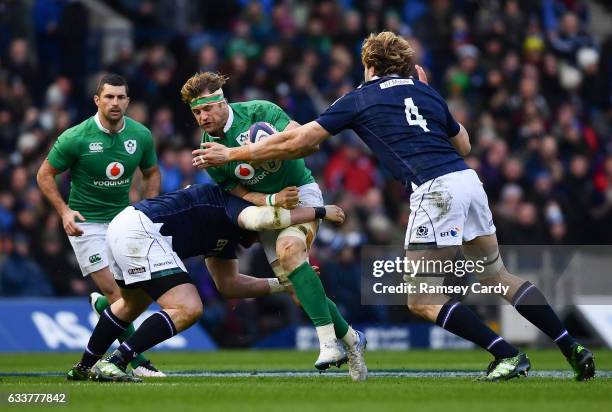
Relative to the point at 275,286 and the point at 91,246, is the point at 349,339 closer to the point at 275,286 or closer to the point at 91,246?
the point at 275,286

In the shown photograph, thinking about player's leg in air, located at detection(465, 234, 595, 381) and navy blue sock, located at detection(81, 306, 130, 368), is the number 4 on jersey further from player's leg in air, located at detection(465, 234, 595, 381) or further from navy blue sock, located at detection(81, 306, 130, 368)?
navy blue sock, located at detection(81, 306, 130, 368)

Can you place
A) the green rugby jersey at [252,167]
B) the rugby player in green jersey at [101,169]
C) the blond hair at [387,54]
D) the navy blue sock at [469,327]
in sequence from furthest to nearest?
the rugby player in green jersey at [101,169], the green rugby jersey at [252,167], the blond hair at [387,54], the navy blue sock at [469,327]

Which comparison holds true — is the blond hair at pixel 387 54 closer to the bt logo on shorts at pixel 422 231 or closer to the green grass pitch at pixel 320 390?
the bt logo on shorts at pixel 422 231

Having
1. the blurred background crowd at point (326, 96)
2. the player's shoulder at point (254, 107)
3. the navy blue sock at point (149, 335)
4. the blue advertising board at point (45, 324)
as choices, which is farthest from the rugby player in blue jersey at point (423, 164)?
the blue advertising board at point (45, 324)

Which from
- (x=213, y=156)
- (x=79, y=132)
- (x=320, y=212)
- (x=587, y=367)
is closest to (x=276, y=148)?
(x=213, y=156)

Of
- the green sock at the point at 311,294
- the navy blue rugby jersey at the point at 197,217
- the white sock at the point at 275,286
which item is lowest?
the white sock at the point at 275,286

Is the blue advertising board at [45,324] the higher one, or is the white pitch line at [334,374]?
the white pitch line at [334,374]

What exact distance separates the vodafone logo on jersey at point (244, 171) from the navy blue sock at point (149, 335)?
1293mm

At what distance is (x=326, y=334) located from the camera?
9.56 metres

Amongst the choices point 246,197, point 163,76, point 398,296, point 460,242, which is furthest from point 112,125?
point 163,76

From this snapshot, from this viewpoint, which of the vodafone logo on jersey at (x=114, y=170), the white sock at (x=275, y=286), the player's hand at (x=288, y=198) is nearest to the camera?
the player's hand at (x=288, y=198)

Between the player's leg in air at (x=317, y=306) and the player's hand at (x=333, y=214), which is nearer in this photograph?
the player's leg in air at (x=317, y=306)

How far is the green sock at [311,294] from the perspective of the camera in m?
9.67

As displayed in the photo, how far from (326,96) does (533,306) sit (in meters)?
11.9
